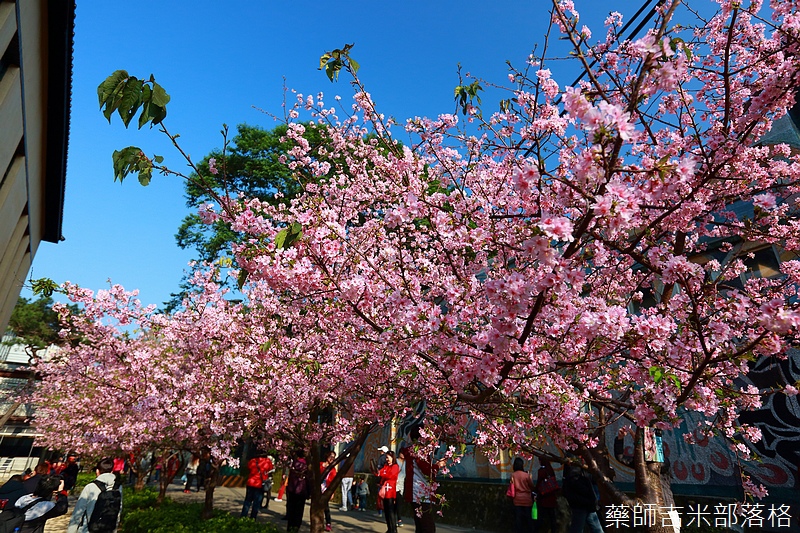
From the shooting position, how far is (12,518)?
525 centimetres

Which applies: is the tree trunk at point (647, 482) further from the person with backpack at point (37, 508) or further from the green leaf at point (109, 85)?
the person with backpack at point (37, 508)

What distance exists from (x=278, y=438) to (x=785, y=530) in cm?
861

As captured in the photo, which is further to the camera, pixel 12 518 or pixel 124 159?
pixel 12 518

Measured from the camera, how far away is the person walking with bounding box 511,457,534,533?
26.5 ft

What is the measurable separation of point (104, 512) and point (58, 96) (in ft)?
29.6

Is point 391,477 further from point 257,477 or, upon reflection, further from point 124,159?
point 124,159

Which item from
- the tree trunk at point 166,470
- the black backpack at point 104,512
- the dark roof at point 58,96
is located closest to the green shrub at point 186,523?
the black backpack at point 104,512

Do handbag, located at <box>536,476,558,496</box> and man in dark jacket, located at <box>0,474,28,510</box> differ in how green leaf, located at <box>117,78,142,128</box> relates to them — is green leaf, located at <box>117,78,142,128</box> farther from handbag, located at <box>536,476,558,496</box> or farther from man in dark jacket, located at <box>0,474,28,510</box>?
handbag, located at <box>536,476,558,496</box>

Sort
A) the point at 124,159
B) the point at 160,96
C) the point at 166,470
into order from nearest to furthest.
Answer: the point at 160,96, the point at 124,159, the point at 166,470

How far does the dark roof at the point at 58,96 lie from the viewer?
8.69 m

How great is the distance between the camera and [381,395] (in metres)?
6.11

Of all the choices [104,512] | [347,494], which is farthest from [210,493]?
[347,494]

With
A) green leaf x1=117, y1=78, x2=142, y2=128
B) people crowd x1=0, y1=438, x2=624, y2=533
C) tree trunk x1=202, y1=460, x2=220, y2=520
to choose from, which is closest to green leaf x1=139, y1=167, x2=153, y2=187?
green leaf x1=117, y1=78, x2=142, y2=128

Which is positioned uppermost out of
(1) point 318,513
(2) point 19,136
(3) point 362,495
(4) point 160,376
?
(2) point 19,136
